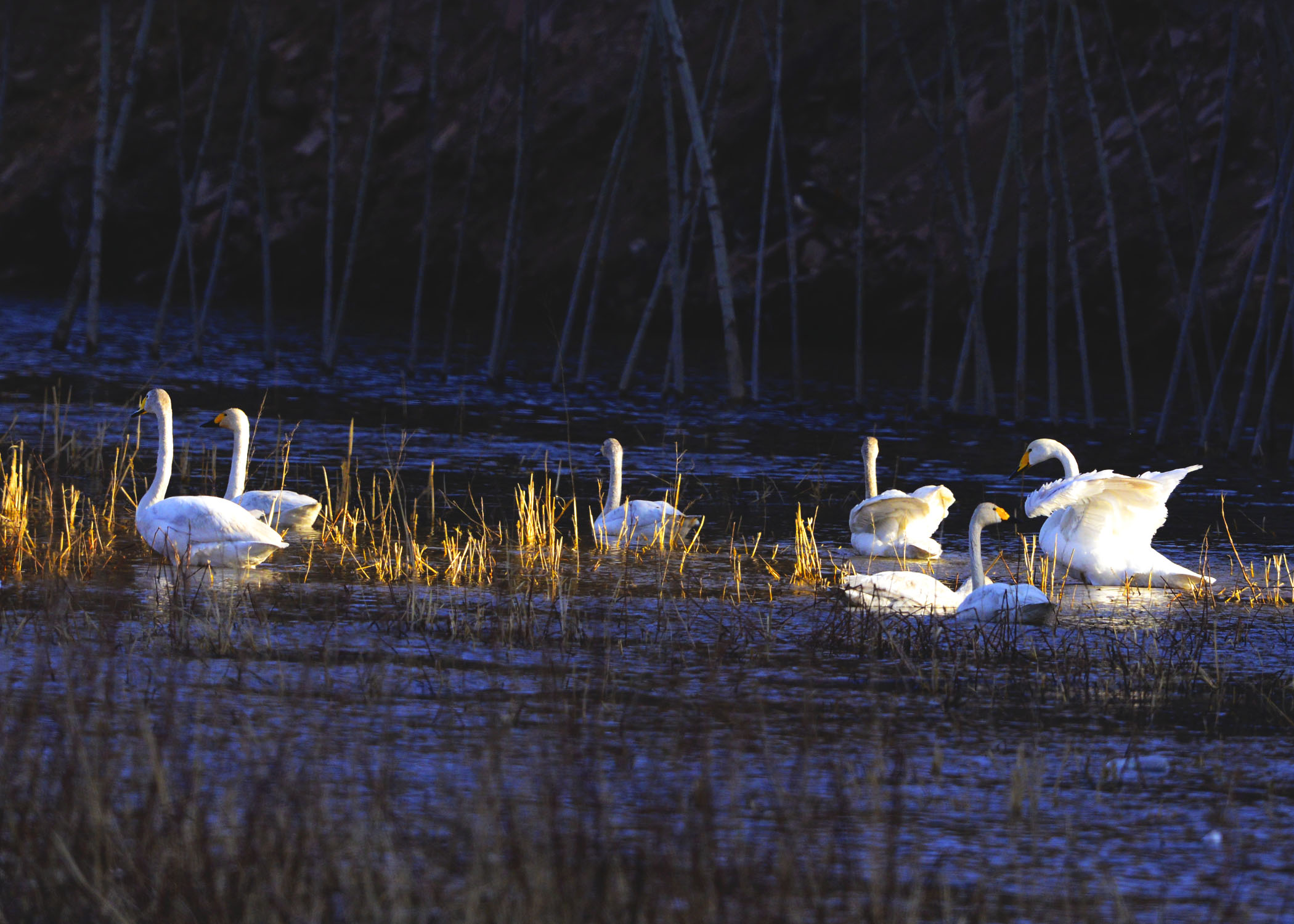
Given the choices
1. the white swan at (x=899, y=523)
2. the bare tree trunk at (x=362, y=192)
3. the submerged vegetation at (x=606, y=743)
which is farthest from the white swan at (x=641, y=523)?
the bare tree trunk at (x=362, y=192)

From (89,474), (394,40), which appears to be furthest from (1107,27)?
(394,40)

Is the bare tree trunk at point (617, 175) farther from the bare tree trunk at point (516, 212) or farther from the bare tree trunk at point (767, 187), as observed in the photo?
the bare tree trunk at point (767, 187)

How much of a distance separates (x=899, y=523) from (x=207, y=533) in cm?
469

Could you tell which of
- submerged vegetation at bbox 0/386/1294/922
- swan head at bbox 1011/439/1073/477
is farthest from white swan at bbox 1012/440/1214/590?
swan head at bbox 1011/439/1073/477

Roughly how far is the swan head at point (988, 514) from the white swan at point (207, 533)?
13.8 ft

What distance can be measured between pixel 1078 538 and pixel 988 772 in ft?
16.2

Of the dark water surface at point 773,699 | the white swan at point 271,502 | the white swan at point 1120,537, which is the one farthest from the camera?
the white swan at point 271,502

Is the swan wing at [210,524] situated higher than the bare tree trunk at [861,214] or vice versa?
the bare tree trunk at [861,214]

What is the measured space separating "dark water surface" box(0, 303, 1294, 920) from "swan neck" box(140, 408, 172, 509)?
0.37 meters

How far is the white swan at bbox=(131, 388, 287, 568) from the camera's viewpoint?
34.5ft

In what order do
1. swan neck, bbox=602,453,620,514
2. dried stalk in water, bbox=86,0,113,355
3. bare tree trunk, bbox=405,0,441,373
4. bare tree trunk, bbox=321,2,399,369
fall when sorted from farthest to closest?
dried stalk in water, bbox=86,0,113,355 → bare tree trunk, bbox=405,0,441,373 → bare tree trunk, bbox=321,2,399,369 → swan neck, bbox=602,453,620,514

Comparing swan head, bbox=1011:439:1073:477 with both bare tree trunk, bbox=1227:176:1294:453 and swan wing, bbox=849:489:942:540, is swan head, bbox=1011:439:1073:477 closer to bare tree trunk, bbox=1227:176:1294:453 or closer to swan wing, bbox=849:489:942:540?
swan wing, bbox=849:489:942:540

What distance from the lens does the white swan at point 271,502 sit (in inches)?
486

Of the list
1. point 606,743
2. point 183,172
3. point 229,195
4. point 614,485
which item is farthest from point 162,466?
point 183,172
